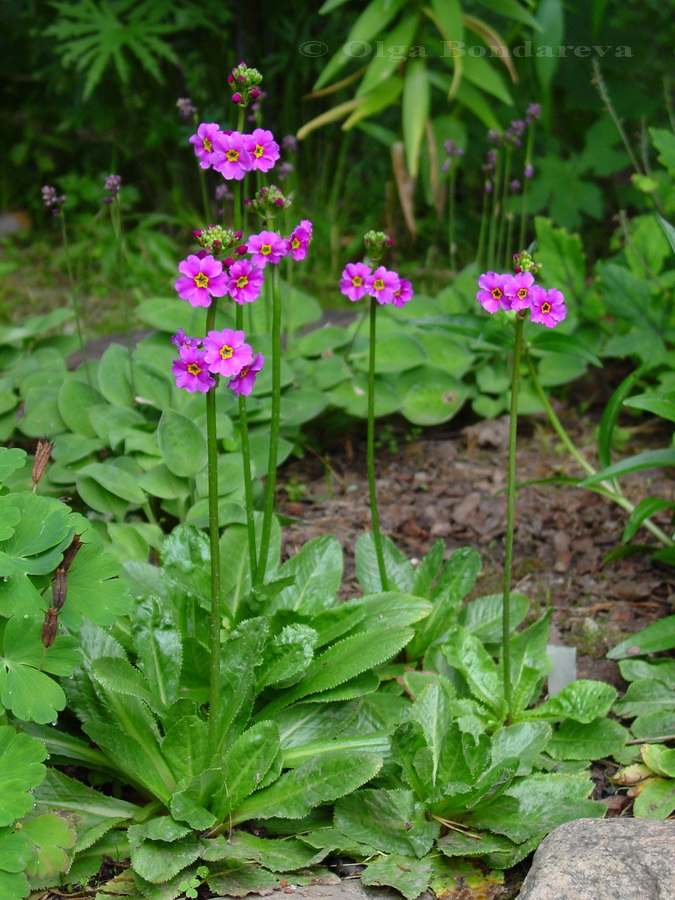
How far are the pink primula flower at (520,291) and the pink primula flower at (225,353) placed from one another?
0.54 metres

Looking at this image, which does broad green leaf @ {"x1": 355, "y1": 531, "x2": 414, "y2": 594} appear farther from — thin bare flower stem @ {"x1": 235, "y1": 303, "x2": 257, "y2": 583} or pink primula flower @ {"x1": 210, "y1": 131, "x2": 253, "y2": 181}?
pink primula flower @ {"x1": 210, "y1": 131, "x2": 253, "y2": 181}

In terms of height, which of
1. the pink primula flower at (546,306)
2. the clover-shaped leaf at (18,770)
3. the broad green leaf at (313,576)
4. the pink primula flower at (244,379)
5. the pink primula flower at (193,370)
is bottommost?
the broad green leaf at (313,576)

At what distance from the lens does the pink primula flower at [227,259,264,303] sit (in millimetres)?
1590

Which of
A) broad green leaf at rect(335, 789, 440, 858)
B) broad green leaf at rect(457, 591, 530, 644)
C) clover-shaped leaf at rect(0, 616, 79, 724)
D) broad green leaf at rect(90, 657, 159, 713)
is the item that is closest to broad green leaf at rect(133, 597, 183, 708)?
broad green leaf at rect(90, 657, 159, 713)

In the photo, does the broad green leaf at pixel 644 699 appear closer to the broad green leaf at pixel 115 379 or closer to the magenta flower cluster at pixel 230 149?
the magenta flower cluster at pixel 230 149

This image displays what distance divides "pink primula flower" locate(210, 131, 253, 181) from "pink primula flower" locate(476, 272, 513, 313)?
0.53 m

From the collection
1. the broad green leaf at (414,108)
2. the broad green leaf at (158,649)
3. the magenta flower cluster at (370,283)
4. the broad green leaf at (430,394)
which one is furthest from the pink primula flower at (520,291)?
the broad green leaf at (414,108)

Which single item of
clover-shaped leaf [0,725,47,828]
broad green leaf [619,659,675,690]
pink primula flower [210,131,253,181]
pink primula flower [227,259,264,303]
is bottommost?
broad green leaf [619,659,675,690]

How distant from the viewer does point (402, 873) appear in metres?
1.79

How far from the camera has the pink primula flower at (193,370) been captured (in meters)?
1.55

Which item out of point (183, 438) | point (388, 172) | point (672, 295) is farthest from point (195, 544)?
point (388, 172)

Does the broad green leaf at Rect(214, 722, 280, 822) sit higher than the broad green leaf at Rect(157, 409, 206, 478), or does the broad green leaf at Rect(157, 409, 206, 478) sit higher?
the broad green leaf at Rect(157, 409, 206, 478)

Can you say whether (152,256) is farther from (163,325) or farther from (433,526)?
(433,526)

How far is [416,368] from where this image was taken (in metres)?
3.54
